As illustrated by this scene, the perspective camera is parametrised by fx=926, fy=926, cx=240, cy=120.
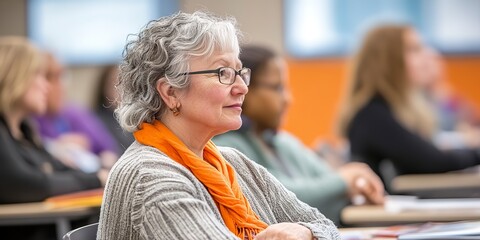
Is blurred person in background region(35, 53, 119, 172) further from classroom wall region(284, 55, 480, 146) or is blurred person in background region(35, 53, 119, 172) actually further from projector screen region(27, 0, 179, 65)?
classroom wall region(284, 55, 480, 146)

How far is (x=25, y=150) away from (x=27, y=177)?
292 millimetres

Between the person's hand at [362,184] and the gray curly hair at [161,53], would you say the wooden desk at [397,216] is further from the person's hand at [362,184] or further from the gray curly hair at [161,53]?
the gray curly hair at [161,53]

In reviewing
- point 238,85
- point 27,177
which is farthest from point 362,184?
point 238,85

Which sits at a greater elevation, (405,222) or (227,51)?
(227,51)

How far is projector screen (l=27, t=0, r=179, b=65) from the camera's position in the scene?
8.34m

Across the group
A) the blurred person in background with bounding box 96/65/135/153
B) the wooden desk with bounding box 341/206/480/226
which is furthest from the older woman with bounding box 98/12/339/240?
the blurred person in background with bounding box 96/65/135/153

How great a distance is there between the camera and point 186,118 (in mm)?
1864

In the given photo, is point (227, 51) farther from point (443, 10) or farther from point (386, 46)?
point (443, 10)

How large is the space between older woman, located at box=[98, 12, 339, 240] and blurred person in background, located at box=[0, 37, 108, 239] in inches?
69.2

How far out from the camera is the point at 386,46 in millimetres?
4520

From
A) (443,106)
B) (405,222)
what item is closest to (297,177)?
(405,222)

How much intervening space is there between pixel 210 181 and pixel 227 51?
0.27 metres

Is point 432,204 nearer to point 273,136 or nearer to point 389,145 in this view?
point 273,136

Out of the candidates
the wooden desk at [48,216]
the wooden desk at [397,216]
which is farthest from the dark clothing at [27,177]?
the wooden desk at [397,216]
